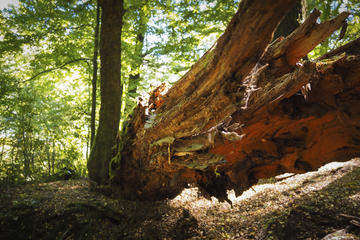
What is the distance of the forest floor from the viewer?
2533 millimetres

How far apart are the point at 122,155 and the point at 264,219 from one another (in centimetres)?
253

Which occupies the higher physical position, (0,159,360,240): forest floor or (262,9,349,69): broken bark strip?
(262,9,349,69): broken bark strip

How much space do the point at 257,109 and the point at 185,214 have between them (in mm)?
2216

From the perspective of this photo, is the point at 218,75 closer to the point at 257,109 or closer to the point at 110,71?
the point at 257,109

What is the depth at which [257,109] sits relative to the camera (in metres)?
2.29

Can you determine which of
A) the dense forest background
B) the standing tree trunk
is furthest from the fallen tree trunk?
the dense forest background

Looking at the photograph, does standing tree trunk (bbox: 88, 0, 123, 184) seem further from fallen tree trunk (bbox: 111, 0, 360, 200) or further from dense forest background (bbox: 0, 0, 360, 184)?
fallen tree trunk (bbox: 111, 0, 360, 200)

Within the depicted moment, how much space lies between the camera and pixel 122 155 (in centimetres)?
364

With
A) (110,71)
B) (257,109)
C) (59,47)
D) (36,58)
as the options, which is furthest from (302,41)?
(36,58)

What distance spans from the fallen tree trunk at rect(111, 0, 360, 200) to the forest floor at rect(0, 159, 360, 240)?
2.03 feet

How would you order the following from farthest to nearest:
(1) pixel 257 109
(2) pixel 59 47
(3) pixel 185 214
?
(2) pixel 59 47 → (3) pixel 185 214 → (1) pixel 257 109

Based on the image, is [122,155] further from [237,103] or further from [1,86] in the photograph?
[1,86]

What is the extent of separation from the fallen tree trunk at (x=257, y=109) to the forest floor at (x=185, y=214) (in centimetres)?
62

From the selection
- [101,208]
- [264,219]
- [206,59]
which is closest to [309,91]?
[206,59]
